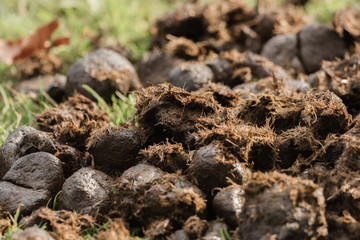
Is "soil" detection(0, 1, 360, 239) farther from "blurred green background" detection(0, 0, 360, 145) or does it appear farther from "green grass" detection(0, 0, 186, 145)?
"blurred green background" detection(0, 0, 360, 145)

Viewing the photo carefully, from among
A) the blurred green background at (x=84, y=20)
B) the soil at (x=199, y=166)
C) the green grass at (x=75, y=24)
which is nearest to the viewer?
the soil at (x=199, y=166)

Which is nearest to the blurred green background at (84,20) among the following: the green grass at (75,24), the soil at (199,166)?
the green grass at (75,24)

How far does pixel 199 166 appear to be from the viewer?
262 cm

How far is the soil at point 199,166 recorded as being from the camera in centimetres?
230

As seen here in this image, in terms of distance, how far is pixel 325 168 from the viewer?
8.91 feet

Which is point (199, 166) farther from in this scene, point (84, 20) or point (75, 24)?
point (84, 20)

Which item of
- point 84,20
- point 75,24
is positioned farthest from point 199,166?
point 84,20

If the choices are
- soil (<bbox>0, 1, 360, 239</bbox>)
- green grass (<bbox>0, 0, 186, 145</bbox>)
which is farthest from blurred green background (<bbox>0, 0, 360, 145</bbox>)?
soil (<bbox>0, 1, 360, 239</bbox>)

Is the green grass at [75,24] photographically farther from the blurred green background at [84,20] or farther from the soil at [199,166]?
the soil at [199,166]

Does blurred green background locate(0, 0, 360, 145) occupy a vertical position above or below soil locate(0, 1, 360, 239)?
below

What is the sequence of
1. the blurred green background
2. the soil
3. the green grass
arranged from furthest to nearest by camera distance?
1. the blurred green background
2. the green grass
3. the soil

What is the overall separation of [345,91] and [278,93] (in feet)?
1.88

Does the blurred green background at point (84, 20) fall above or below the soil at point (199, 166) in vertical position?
below

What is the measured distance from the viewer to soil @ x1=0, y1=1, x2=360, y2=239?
2305mm
